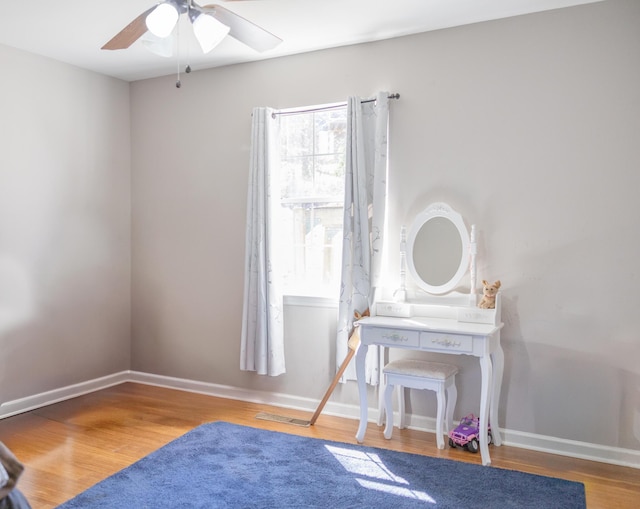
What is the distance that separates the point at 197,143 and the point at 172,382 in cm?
202

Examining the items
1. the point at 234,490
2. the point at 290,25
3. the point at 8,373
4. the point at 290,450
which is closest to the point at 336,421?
the point at 290,450

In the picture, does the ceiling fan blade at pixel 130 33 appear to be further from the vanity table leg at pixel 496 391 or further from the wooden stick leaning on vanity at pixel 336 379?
the vanity table leg at pixel 496 391

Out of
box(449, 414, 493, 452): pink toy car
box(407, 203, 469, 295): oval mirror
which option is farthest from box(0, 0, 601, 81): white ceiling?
box(449, 414, 493, 452): pink toy car

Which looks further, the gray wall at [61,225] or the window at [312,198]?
the window at [312,198]

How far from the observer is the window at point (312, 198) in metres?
3.95

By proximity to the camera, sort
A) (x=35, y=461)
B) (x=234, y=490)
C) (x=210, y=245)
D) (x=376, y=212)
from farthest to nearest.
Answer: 1. (x=210, y=245)
2. (x=376, y=212)
3. (x=35, y=461)
4. (x=234, y=490)

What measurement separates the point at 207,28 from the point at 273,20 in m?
0.96

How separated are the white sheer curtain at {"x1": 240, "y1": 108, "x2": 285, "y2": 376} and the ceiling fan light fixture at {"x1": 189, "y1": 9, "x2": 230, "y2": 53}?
1411mm

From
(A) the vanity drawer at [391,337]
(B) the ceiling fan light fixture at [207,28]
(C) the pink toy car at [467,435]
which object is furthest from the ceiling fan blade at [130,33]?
(C) the pink toy car at [467,435]

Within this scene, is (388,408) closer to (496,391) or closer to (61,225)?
(496,391)

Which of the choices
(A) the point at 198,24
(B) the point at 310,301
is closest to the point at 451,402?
(B) the point at 310,301

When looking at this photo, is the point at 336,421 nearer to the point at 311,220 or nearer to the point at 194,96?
the point at 311,220

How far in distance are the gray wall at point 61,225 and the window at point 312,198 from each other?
1.59 m

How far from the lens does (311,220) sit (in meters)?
4.05
